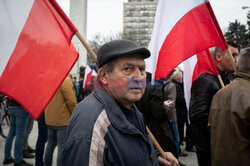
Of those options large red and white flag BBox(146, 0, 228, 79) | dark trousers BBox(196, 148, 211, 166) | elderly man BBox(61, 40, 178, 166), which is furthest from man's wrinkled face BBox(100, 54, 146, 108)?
dark trousers BBox(196, 148, 211, 166)

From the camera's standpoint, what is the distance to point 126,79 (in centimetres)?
140

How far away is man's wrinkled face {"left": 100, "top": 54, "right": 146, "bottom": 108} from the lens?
1.38 metres

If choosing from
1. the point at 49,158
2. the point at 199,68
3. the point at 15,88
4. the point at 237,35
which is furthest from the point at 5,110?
the point at 237,35

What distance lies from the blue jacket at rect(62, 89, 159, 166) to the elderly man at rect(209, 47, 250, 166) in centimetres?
110

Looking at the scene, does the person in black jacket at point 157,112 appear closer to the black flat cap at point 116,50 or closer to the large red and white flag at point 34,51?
the large red and white flag at point 34,51

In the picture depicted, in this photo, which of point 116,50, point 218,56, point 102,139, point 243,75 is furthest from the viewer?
point 218,56

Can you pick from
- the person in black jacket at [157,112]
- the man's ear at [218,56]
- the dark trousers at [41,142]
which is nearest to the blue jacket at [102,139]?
the person in black jacket at [157,112]

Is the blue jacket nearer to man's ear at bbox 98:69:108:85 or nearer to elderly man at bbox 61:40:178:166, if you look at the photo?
elderly man at bbox 61:40:178:166

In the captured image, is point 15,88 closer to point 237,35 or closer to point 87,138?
point 87,138

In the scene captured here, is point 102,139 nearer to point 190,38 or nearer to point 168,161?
point 168,161

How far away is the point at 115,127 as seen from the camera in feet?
3.88

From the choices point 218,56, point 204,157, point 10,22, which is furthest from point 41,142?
point 218,56

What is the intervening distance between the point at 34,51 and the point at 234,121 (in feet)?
6.85

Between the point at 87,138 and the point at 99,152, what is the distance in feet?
0.34
